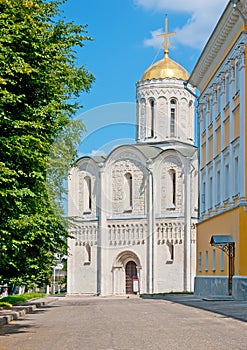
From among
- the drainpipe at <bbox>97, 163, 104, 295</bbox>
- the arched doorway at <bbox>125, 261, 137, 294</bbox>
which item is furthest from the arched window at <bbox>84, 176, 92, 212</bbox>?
the arched doorway at <bbox>125, 261, 137, 294</bbox>

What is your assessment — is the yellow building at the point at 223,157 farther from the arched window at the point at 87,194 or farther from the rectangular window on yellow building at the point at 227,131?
the arched window at the point at 87,194

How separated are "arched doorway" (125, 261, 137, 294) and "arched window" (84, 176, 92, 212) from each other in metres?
5.49

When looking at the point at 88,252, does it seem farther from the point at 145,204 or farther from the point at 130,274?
the point at 145,204

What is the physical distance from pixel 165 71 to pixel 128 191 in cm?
1040

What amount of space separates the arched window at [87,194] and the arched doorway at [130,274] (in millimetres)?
5491

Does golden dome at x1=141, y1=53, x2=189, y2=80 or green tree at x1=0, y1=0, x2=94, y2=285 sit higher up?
golden dome at x1=141, y1=53, x2=189, y2=80

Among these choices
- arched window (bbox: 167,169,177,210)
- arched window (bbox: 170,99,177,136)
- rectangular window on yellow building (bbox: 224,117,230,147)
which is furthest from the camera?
arched window (bbox: 170,99,177,136)

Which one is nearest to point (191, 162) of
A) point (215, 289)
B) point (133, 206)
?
point (133, 206)

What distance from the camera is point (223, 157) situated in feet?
108

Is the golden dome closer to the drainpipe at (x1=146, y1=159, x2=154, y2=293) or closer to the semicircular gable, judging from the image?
the semicircular gable

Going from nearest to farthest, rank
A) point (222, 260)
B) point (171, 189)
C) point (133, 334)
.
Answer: point (133, 334)
point (222, 260)
point (171, 189)

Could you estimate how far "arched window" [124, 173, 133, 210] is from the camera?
192 feet

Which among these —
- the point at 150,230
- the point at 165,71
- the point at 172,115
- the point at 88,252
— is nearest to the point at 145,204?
the point at 150,230

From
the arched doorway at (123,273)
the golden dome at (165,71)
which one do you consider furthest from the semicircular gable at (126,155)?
the arched doorway at (123,273)
